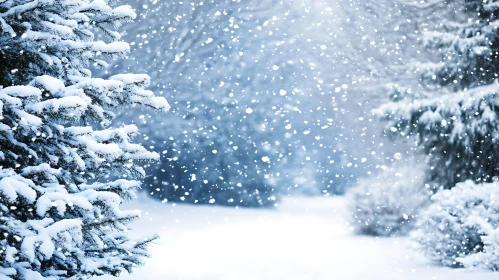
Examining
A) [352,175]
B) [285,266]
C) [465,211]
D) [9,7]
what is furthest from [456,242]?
[352,175]

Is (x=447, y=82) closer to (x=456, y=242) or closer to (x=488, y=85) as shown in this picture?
(x=488, y=85)

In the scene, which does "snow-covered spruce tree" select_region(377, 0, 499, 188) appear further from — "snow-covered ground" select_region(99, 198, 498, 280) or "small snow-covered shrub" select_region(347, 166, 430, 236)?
"snow-covered ground" select_region(99, 198, 498, 280)

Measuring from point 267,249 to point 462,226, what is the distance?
400cm

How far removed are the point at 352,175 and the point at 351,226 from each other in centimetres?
870

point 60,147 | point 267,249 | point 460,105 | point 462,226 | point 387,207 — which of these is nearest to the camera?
point 60,147

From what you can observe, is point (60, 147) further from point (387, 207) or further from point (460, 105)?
point (387, 207)

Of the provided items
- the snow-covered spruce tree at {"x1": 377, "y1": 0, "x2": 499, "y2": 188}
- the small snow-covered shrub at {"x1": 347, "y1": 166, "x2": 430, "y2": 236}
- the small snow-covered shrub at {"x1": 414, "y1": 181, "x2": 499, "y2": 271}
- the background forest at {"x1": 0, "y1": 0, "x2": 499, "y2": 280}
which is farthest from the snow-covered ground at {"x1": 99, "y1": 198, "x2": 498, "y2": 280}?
the snow-covered spruce tree at {"x1": 377, "y1": 0, "x2": 499, "y2": 188}

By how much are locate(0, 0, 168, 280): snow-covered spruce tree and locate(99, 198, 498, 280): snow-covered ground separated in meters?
4.00

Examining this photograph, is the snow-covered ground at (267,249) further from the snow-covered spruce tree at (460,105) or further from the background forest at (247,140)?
the snow-covered spruce tree at (460,105)

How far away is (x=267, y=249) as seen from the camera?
10.5m

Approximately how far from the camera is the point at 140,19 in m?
15.2

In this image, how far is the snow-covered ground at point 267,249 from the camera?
798 cm

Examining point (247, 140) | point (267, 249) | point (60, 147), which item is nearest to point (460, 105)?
point (267, 249)

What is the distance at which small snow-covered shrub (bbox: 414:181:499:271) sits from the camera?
7.32 metres
